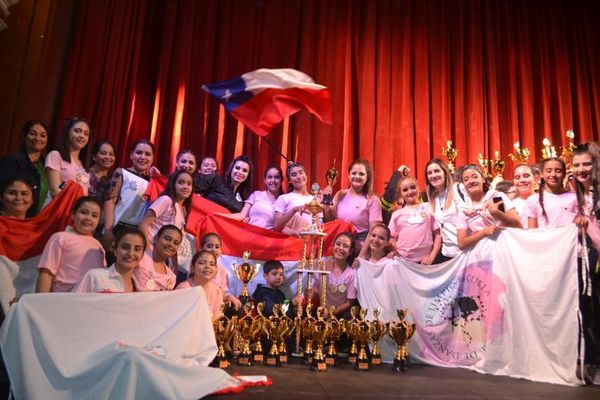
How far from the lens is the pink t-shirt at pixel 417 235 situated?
459 centimetres

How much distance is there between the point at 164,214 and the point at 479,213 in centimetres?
276

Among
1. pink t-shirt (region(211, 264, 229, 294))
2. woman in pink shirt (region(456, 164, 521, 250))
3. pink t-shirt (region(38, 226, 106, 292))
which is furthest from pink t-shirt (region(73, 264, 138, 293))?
woman in pink shirt (region(456, 164, 521, 250))

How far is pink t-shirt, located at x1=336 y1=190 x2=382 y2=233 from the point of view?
5031 millimetres

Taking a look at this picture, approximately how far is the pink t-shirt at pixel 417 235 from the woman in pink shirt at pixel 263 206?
4.48 feet

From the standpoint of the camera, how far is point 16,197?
145 inches

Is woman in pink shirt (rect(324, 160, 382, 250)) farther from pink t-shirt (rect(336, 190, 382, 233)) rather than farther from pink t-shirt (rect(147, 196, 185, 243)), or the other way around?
pink t-shirt (rect(147, 196, 185, 243))

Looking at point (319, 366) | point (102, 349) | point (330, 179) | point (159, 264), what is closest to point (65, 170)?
point (159, 264)

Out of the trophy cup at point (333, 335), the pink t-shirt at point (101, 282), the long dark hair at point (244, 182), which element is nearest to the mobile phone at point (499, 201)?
the trophy cup at point (333, 335)

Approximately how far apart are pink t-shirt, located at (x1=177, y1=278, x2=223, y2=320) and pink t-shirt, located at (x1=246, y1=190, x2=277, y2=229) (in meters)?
1.25

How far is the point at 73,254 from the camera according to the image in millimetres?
3412

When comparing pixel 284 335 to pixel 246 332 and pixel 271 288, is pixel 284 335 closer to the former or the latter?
pixel 246 332

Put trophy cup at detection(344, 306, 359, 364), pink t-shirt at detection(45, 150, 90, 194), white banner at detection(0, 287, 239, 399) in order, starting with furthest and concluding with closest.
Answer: pink t-shirt at detection(45, 150, 90, 194)
trophy cup at detection(344, 306, 359, 364)
white banner at detection(0, 287, 239, 399)

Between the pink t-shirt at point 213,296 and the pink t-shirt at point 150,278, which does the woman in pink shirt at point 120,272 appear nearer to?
the pink t-shirt at point 150,278

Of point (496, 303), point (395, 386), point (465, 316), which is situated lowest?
point (395, 386)
